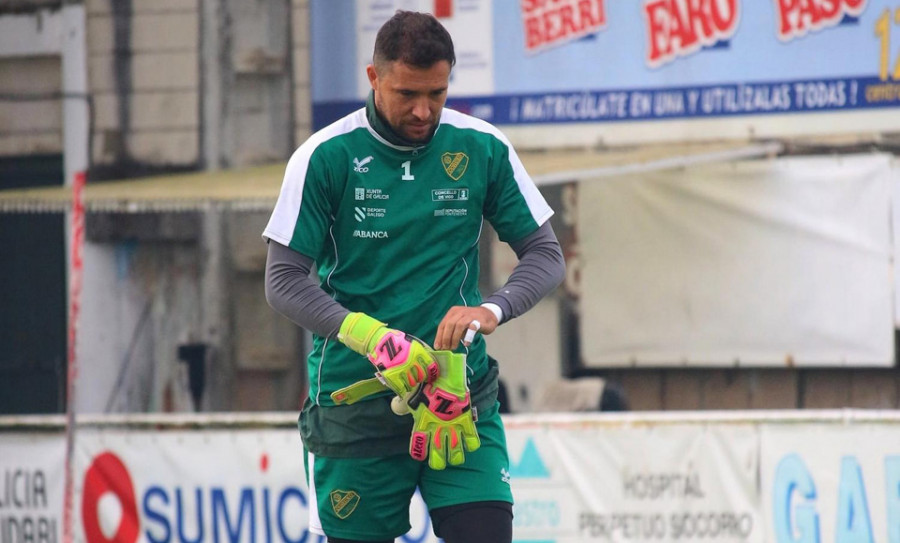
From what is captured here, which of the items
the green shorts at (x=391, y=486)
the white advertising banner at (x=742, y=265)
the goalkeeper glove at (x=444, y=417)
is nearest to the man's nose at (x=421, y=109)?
the goalkeeper glove at (x=444, y=417)

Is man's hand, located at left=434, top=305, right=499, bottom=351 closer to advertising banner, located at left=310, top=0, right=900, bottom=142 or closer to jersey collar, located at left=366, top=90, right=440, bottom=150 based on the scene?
jersey collar, located at left=366, top=90, right=440, bottom=150

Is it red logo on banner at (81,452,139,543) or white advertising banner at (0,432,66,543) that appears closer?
red logo on banner at (81,452,139,543)

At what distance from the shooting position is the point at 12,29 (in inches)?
484

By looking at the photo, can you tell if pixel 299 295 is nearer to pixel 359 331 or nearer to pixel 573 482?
pixel 359 331

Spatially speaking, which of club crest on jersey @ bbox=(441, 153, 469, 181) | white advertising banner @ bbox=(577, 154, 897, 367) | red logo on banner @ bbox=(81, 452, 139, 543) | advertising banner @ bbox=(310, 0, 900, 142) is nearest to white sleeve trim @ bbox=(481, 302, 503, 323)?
club crest on jersey @ bbox=(441, 153, 469, 181)

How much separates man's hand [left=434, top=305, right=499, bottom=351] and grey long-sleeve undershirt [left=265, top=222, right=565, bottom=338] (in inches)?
5.4

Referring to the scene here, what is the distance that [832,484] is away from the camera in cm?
742

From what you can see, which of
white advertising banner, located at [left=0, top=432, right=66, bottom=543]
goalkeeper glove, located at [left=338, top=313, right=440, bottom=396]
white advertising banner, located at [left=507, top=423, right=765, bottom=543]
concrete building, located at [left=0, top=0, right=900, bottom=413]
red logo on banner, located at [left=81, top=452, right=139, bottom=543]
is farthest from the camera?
concrete building, located at [left=0, top=0, right=900, bottom=413]

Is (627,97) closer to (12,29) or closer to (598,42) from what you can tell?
(598,42)

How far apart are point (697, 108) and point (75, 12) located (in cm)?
498

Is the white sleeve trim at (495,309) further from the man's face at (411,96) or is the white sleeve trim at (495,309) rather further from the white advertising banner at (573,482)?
the white advertising banner at (573,482)

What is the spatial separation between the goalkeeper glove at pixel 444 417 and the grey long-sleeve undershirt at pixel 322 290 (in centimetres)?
26

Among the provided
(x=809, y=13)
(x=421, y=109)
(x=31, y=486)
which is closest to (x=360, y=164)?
(x=421, y=109)

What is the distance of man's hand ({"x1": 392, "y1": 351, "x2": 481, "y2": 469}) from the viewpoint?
3.99m
